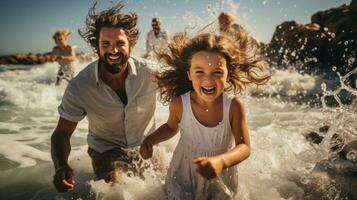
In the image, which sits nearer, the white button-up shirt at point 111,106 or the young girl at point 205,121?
the young girl at point 205,121

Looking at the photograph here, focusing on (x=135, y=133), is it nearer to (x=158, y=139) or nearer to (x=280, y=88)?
(x=158, y=139)

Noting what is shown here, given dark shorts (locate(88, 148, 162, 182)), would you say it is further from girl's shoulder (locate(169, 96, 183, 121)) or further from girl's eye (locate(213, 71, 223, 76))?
girl's eye (locate(213, 71, 223, 76))

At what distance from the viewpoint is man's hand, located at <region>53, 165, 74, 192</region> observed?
8.66 ft

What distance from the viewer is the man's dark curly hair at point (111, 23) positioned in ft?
12.6

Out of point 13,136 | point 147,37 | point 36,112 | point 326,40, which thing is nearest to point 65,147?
point 13,136

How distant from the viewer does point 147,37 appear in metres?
12.8

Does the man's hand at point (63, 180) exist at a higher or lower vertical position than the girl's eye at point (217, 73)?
lower

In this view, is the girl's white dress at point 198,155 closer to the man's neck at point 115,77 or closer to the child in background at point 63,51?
the man's neck at point 115,77

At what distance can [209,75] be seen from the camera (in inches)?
108

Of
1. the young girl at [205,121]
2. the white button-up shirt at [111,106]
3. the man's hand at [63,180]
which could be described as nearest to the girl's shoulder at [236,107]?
the young girl at [205,121]

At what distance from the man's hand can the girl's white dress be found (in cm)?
85

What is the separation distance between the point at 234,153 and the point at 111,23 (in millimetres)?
2178

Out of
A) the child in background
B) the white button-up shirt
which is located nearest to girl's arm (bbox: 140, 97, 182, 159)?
the white button-up shirt

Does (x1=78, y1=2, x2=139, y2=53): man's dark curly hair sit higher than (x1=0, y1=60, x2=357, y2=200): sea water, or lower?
higher
